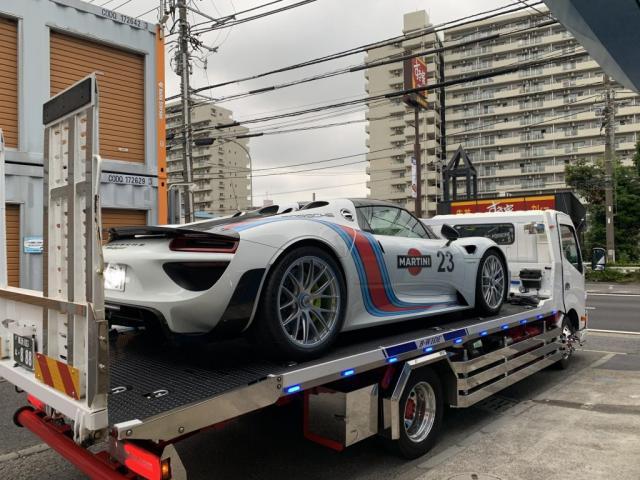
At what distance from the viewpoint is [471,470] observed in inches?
153

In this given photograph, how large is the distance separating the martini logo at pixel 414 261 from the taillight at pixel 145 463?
2569 millimetres

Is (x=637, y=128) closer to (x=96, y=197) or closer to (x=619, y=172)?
(x=619, y=172)

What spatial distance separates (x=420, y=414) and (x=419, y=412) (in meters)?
0.02

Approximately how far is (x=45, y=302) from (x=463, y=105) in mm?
80411

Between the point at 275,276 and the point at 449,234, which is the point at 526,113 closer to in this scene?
the point at 449,234

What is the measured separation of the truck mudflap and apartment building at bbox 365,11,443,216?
66462 millimetres

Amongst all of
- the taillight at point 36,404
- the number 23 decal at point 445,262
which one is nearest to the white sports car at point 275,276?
the number 23 decal at point 445,262

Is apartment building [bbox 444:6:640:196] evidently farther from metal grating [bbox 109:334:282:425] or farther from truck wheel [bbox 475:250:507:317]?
metal grating [bbox 109:334:282:425]

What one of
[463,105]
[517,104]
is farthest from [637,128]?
[463,105]

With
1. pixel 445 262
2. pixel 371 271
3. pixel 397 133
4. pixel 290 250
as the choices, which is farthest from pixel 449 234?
pixel 397 133

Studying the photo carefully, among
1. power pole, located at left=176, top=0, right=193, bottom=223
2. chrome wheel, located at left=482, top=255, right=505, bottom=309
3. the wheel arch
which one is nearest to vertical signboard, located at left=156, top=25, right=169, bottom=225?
power pole, located at left=176, top=0, right=193, bottom=223

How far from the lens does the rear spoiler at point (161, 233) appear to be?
3234mm

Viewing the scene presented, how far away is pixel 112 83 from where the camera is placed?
988cm

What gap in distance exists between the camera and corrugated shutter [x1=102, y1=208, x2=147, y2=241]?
970 centimetres
